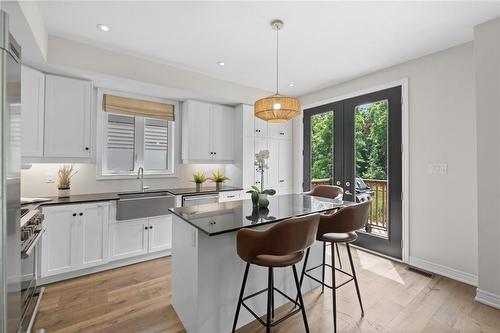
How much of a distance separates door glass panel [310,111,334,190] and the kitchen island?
2.23m

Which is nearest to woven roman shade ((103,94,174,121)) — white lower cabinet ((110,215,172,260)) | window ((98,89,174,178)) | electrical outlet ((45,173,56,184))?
window ((98,89,174,178))

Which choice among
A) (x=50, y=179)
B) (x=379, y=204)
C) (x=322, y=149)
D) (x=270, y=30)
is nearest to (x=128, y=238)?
(x=50, y=179)

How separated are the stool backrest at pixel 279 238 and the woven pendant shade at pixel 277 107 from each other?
1.18 meters

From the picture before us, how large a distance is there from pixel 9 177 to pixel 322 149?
13.5 feet

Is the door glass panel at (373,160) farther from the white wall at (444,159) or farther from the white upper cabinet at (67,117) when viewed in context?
the white upper cabinet at (67,117)

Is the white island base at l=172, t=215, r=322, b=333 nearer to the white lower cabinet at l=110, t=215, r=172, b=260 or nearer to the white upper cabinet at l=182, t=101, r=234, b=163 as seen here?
the white lower cabinet at l=110, t=215, r=172, b=260

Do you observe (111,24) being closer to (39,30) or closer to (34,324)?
(39,30)

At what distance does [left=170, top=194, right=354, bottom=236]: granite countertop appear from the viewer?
1.64 meters

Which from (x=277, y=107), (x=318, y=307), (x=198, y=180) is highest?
(x=277, y=107)

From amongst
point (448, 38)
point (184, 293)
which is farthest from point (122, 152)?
point (448, 38)

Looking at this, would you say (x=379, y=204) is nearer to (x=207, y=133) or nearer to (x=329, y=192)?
(x=329, y=192)

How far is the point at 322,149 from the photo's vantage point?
4.37 metres

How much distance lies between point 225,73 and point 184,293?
308cm

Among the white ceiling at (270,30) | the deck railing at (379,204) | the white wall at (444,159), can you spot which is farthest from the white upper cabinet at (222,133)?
the white wall at (444,159)
